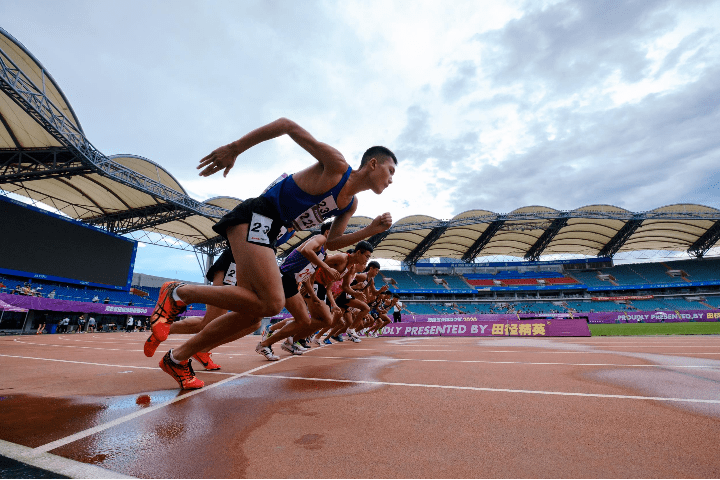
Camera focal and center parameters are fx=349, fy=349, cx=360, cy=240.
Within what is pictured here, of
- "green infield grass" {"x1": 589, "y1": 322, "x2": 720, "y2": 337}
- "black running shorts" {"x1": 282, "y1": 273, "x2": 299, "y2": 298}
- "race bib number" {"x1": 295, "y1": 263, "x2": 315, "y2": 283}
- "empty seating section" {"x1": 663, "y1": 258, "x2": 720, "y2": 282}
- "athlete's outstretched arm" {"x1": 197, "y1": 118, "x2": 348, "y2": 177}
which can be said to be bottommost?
"green infield grass" {"x1": 589, "y1": 322, "x2": 720, "y2": 337}

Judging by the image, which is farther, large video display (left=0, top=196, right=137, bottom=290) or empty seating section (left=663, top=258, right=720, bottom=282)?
empty seating section (left=663, top=258, right=720, bottom=282)

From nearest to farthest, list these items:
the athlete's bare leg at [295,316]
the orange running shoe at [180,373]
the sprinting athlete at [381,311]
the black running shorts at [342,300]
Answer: the orange running shoe at [180,373] → the athlete's bare leg at [295,316] → the black running shorts at [342,300] → the sprinting athlete at [381,311]

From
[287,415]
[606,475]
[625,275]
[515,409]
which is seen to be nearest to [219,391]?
[287,415]

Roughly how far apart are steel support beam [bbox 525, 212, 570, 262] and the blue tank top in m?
35.7

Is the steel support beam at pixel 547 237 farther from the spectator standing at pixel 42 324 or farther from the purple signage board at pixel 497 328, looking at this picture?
the spectator standing at pixel 42 324

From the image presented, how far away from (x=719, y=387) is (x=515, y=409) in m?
2.19

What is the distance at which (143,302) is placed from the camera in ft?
96.6

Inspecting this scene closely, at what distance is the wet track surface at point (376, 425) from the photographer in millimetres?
1394

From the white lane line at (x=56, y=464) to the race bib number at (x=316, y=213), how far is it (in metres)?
1.94

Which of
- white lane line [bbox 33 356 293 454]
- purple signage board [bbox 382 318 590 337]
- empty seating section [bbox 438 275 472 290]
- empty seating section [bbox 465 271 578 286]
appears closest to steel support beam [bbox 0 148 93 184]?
purple signage board [bbox 382 318 590 337]

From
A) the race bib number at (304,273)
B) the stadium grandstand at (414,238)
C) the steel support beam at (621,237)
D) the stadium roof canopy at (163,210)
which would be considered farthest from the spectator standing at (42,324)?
the steel support beam at (621,237)

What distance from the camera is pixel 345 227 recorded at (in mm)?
3297

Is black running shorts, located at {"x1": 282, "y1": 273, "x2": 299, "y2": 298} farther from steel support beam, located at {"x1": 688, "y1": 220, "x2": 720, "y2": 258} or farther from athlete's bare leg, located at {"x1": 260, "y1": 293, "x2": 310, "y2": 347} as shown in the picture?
steel support beam, located at {"x1": 688, "y1": 220, "x2": 720, "y2": 258}

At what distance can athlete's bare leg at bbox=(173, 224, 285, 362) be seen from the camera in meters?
2.67
